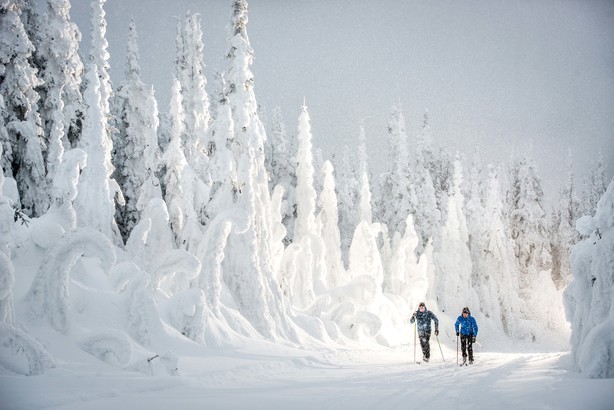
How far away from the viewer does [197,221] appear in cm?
2122

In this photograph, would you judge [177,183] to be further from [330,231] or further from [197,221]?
[330,231]

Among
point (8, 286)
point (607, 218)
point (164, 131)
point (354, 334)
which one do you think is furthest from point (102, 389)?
point (164, 131)

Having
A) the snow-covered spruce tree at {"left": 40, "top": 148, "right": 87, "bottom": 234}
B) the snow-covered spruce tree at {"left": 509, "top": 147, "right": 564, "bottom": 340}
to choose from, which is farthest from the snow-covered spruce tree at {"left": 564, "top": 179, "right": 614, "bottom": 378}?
the snow-covered spruce tree at {"left": 509, "top": 147, "right": 564, "bottom": 340}

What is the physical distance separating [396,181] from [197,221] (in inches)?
1067

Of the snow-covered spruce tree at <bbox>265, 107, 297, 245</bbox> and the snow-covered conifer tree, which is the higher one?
the snow-covered spruce tree at <bbox>265, 107, 297, 245</bbox>

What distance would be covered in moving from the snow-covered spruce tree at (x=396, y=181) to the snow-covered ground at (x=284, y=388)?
32000mm

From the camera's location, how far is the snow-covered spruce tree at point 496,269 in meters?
44.2

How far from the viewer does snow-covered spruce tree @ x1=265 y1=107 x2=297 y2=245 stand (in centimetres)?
3778

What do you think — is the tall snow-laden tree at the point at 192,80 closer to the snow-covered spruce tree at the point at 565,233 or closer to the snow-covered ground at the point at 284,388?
the snow-covered ground at the point at 284,388

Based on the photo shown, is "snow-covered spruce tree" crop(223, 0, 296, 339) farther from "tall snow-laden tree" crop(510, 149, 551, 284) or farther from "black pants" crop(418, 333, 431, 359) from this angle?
"tall snow-laden tree" crop(510, 149, 551, 284)

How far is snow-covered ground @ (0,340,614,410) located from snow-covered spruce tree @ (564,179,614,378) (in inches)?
22.2

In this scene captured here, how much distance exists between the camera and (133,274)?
12.1 metres

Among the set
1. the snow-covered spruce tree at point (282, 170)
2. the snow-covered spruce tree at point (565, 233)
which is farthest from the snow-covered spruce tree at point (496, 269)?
the snow-covered spruce tree at point (282, 170)

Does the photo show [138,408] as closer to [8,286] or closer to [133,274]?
[8,286]
